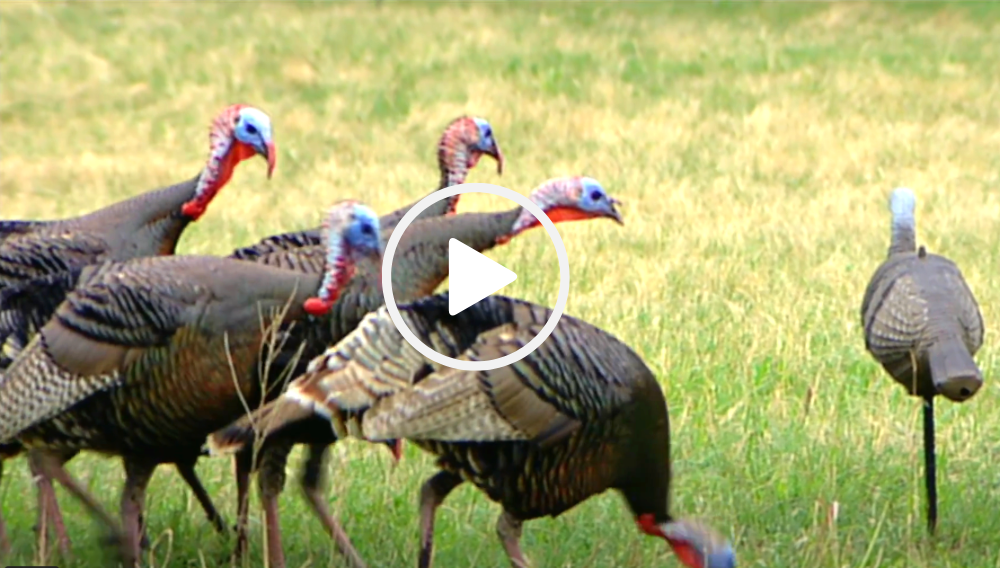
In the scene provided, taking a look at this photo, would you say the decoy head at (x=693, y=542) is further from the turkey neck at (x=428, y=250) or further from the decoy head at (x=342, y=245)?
the turkey neck at (x=428, y=250)

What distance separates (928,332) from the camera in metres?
4.48

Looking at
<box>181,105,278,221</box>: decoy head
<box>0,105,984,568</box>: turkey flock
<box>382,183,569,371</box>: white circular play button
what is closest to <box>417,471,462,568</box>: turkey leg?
<box>0,105,984,568</box>: turkey flock

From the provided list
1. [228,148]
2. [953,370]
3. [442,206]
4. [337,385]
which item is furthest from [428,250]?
[953,370]

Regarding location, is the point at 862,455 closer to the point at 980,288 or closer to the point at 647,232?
the point at 980,288

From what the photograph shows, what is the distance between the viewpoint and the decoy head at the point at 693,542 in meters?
4.01

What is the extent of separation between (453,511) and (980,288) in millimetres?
3636

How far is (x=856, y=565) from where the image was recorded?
4469 mm

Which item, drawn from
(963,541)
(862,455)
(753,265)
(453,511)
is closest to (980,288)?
(753,265)

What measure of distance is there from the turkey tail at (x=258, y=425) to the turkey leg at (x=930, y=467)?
1.81m

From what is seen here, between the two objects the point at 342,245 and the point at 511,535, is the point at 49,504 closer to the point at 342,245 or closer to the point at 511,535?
the point at 342,245

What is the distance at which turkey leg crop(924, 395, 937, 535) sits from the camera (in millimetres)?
4699

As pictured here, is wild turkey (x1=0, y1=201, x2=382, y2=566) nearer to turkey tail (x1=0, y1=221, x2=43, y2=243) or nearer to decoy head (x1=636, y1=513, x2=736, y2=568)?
decoy head (x1=636, y1=513, x2=736, y2=568)

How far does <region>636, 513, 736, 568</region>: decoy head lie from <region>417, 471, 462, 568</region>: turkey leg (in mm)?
500

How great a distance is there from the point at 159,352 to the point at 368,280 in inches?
23.3
